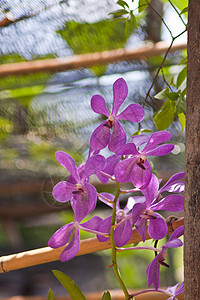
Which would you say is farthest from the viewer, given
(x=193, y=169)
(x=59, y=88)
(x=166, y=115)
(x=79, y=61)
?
(x=59, y=88)

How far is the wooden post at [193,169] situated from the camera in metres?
0.20

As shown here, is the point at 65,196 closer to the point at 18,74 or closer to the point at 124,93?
the point at 124,93

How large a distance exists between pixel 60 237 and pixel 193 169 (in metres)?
0.11

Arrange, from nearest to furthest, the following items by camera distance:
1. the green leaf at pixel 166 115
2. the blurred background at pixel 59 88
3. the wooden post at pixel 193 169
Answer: the wooden post at pixel 193 169, the green leaf at pixel 166 115, the blurred background at pixel 59 88

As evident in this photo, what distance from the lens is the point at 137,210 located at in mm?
240

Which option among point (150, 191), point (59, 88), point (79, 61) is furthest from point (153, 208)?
point (59, 88)

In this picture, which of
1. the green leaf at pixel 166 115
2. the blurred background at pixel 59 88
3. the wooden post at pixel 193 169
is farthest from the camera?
the blurred background at pixel 59 88

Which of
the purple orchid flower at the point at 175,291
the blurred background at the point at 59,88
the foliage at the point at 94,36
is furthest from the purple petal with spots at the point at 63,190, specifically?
the foliage at the point at 94,36

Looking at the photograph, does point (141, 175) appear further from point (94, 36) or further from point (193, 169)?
point (94, 36)

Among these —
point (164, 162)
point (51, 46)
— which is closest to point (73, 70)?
point (51, 46)

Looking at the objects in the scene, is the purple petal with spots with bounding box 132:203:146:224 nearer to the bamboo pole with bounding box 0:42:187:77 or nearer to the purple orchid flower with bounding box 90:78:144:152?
the purple orchid flower with bounding box 90:78:144:152

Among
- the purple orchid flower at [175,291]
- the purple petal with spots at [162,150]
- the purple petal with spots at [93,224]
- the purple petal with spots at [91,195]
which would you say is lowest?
the purple orchid flower at [175,291]

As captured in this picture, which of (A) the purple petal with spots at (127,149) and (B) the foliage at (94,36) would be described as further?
(B) the foliage at (94,36)

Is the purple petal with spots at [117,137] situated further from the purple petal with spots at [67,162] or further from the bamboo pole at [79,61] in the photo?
the bamboo pole at [79,61]
